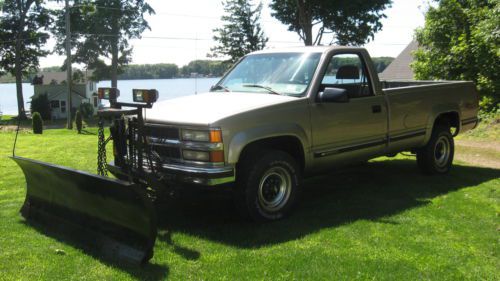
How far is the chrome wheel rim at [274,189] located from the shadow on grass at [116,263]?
1.54 meters

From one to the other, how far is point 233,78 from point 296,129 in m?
1.54

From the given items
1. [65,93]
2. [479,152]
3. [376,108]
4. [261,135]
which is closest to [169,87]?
[479,152]

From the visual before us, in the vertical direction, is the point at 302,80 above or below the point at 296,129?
above

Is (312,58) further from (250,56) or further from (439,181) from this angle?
(439,181)

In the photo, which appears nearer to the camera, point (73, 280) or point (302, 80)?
point (73, 280)

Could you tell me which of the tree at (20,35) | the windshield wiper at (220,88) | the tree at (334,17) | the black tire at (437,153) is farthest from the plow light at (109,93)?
the tree at (20,35)

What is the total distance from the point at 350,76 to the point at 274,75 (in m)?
1.14

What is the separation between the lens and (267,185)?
5.69 meters

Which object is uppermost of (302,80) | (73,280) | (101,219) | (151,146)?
(302,80)

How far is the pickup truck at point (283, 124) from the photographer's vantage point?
521cm

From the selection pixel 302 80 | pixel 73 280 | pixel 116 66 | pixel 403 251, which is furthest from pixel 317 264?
pixel 116 66

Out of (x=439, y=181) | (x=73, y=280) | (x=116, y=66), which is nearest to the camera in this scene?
(x=73, y=280)

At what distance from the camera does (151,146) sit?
18.3ft

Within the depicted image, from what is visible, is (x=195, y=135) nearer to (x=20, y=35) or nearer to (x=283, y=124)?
(x=283, y=124)
